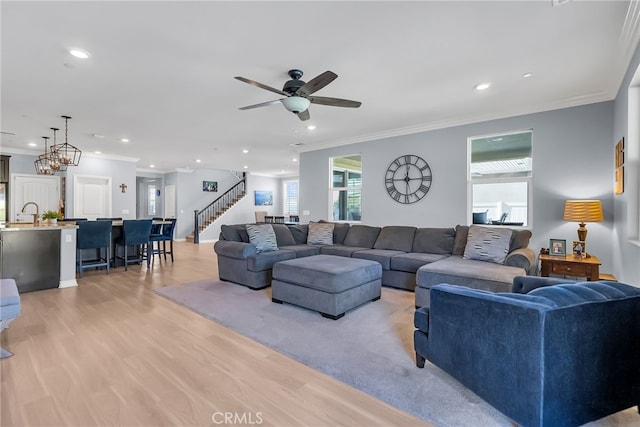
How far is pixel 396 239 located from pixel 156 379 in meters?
3.87

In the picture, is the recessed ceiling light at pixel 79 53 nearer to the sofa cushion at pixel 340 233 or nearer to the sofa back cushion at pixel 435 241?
the sofa cushion at pixel 340 233

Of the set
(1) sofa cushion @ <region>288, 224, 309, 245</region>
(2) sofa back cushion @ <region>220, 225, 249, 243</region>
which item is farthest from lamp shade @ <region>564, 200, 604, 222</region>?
(2) sofa back cushion @ <region>220, 225, 249, 243</region>

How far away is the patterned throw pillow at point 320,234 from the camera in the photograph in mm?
5648

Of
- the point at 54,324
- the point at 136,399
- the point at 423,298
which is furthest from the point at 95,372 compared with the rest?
the point at 423,298

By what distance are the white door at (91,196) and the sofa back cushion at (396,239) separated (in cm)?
770

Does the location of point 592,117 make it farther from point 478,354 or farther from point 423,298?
point 478,354

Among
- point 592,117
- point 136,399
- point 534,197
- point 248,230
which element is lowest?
point 136,399

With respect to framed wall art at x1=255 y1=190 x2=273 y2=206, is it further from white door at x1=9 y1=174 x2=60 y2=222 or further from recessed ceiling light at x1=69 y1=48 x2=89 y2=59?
recessed ceiling light at x1=69 y1=48 x2=89 y2=59

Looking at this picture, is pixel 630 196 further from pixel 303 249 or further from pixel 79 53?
pixel 79 53

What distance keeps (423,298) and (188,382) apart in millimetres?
2463

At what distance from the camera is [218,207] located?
11914mm

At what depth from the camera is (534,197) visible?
4523 millimetres

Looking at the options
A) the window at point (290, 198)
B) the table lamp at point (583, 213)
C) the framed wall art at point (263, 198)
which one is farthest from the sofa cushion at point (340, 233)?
the window at point (290, 198)

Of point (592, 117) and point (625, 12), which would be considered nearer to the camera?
point (625, 12)
